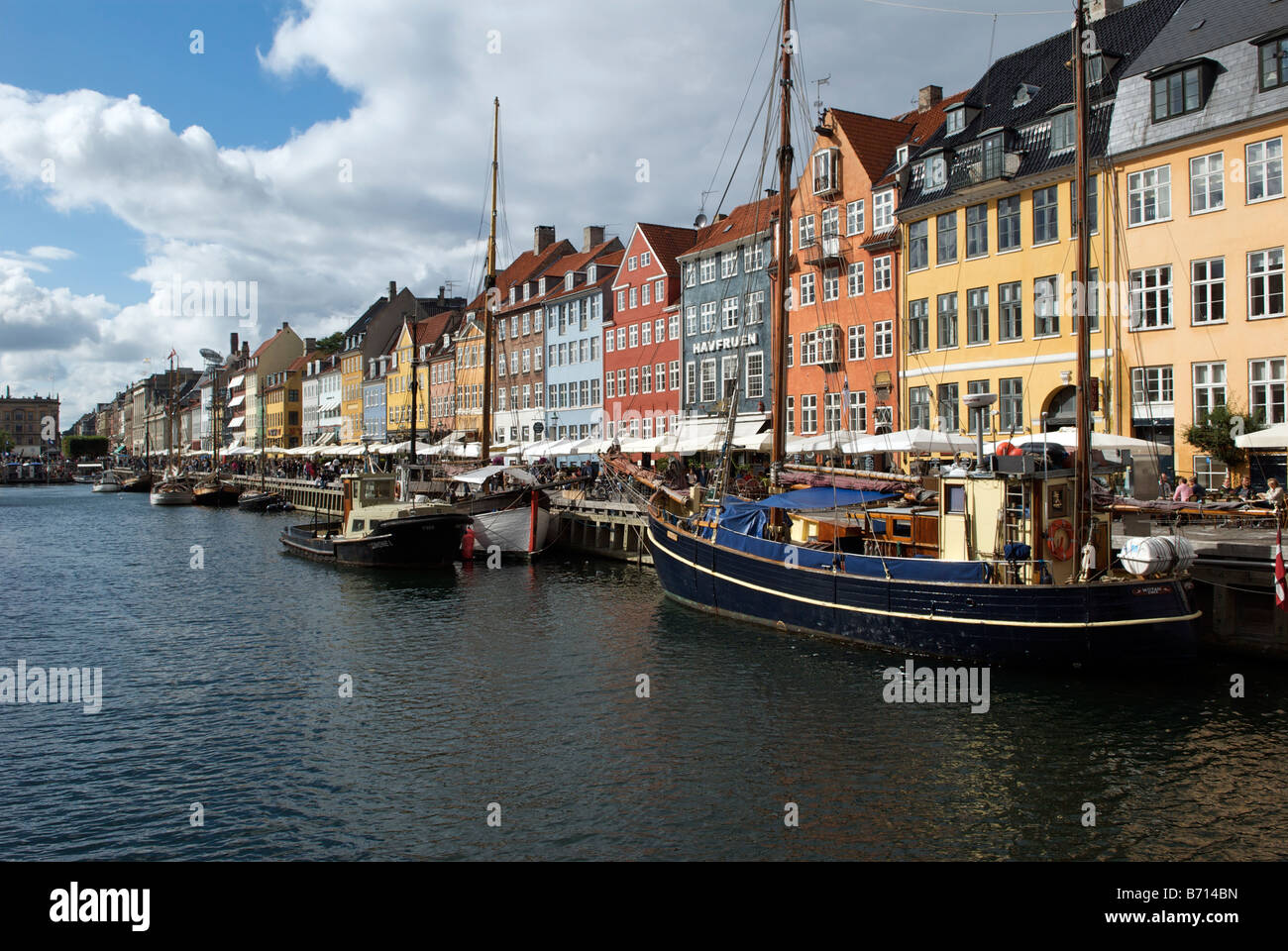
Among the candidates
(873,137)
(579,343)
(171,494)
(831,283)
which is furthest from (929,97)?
(171,494)

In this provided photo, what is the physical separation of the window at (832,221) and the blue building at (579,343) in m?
22.7

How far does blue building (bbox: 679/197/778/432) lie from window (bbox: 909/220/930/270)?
7.48 meters

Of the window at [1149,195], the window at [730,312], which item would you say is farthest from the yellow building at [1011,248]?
the window at [730,312]

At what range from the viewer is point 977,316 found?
126 feet

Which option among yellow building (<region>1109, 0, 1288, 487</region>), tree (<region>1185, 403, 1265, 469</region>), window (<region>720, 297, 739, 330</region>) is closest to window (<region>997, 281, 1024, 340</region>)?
yellow building (<region>1109, 0, 1288, 487</region>)

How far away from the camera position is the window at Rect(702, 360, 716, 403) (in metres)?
55.4

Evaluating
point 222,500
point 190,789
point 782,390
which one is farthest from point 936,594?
point 222,500

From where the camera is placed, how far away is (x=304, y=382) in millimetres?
131625

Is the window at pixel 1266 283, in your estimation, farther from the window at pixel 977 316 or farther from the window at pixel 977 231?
the window at pixel 977 231

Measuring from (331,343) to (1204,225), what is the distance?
12218cm

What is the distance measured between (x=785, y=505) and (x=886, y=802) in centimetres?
1152

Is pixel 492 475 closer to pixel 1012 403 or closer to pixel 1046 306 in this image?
pixel 1012 403
